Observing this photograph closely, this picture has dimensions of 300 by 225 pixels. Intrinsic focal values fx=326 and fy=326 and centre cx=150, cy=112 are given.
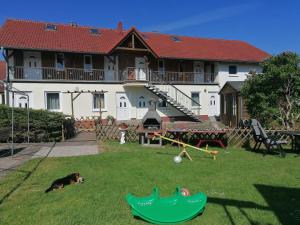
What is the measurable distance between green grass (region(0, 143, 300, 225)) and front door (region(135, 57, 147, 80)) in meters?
16.9

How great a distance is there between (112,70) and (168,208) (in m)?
22.5

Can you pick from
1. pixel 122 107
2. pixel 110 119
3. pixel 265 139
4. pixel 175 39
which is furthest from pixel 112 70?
pixel 265 139

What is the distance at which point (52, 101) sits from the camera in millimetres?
24516

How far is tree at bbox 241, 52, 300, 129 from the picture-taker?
49.6ft

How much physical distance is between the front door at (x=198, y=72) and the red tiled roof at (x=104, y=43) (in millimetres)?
1008

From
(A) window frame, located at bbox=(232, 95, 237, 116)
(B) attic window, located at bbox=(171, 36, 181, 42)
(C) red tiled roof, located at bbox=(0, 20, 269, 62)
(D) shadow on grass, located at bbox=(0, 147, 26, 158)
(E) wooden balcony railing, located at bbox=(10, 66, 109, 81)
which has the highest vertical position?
(B) attic window, located at bbox=(171, 36, 181, 42)

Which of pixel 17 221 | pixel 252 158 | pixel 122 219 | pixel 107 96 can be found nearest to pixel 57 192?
pixel 17 221

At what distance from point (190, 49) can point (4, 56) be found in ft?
53.7

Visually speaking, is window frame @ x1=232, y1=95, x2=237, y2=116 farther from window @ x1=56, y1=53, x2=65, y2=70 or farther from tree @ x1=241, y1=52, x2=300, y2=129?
window @ x1=56, y1=53, x2=65, y2=70

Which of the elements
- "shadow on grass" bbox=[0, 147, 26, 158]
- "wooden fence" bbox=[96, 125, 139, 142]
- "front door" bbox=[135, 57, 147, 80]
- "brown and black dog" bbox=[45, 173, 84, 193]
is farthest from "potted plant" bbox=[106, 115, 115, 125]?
"brown and black dog" bbox=[45, 173, 84, 193]

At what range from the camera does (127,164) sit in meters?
9.94

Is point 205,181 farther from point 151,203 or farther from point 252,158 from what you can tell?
point 252,158

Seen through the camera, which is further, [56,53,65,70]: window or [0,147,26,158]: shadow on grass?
[56,53,65,70]: window

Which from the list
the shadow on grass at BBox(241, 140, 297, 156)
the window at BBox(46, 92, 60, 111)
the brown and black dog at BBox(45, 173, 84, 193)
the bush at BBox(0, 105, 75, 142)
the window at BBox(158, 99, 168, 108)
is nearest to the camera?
the brown and black dog at BBox(45, 173, 84, 193)
